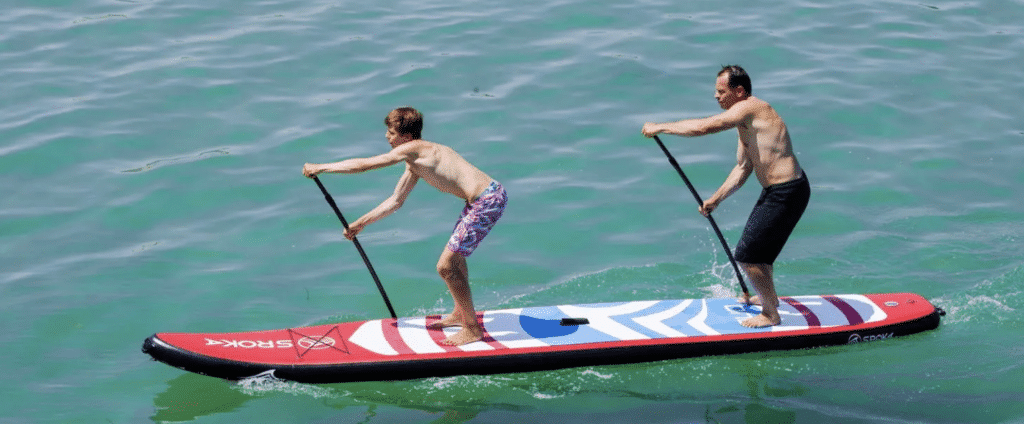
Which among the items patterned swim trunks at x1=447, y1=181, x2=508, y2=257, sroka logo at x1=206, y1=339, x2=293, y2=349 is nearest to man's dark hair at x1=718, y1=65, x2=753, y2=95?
patterned swim trunks at x1=447, y1=181, x2=508, y2=257

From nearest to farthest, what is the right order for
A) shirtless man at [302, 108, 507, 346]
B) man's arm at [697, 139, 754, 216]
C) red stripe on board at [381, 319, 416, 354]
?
shirtless man at [302, 108, 507, 346], red stripe on board at [381, 319, 416, 354], man's arm at [697, 139, 754, 216]

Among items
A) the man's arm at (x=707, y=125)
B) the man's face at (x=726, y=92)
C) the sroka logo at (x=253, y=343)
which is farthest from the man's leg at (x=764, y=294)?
the sroka logo at (x=253, y=343)

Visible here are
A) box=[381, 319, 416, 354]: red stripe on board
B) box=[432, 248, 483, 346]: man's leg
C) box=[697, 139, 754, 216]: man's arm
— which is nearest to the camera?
box=[432, 248, 483, 346]: man's leg

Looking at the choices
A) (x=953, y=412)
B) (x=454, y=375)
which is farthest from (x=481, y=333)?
(x=953, y=412)

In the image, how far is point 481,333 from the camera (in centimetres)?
913

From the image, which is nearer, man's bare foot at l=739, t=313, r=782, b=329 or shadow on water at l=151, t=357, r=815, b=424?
shadow on water at l=151, t=357, r=815, b=424

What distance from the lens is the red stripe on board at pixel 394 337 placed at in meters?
8.95

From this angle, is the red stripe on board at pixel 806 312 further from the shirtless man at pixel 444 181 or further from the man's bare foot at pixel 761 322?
the shirtless man at pixel 444 181

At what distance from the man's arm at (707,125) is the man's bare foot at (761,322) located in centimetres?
176

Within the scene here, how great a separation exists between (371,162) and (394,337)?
160 cm

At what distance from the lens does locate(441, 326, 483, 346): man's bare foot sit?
9016 mm

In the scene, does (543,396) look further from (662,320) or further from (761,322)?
→ (761,322)

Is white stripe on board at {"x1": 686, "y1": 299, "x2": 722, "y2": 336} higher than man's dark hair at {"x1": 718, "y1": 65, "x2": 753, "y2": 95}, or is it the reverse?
man's dark hair at {"x1": 718, "y1": 65, "x2": 753, "y2": 95}

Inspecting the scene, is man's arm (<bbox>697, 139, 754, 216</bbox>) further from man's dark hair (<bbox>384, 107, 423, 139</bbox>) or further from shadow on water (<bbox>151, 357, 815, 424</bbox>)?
man's dark hair (<bbox>384, 107, 423, 139</bbox>)
